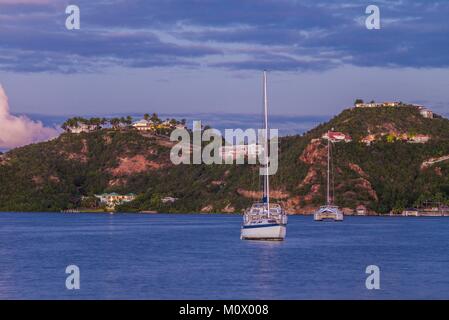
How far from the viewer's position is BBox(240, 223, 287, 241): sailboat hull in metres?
86.1

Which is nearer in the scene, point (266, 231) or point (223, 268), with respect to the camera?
point (223, 268)

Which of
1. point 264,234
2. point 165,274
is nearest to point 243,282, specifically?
point 165,274

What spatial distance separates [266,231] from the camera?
8644 centimetres

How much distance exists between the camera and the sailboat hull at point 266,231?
86.1 meters

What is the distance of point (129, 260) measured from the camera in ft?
236

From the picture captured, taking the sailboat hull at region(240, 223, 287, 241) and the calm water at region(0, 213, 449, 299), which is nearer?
the calm water at region(0, 213, 449, 299)

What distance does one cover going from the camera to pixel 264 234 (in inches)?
3423

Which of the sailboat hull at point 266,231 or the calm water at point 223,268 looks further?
the sailboat hull at point 266,231

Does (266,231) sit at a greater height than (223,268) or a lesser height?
greater
